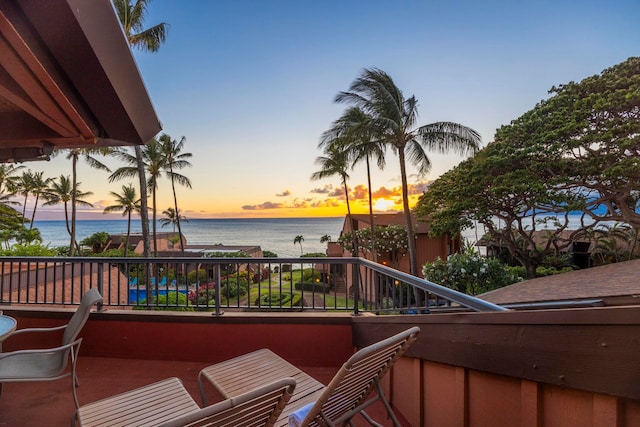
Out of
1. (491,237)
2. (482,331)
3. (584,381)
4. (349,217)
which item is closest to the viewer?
(584,381)

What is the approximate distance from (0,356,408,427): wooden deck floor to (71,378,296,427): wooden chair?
2.90ft

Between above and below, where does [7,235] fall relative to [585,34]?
below

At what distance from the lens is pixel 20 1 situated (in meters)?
1.55

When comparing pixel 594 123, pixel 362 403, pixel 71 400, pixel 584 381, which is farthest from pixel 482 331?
pixel 594 123

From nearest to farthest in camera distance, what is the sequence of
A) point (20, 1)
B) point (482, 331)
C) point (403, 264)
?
point (482, 331) < point (20, 1) < point (403, 264)

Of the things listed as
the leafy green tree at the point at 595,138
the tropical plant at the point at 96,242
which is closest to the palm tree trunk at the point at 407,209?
the leafy green tree at the point at 595,138

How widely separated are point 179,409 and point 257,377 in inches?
20.3

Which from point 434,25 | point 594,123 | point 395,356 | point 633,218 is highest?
point 434,25

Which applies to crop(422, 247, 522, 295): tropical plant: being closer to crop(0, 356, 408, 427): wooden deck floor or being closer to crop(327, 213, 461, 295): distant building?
crop(0, 356, 408, 427): wooden deck floor

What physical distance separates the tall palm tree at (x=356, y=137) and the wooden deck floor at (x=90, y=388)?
12.0 metres

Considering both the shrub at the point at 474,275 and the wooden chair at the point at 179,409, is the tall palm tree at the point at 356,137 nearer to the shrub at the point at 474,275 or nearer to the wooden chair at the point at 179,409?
the shrub at the point at 474,275

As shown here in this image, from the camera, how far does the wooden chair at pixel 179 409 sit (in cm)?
104

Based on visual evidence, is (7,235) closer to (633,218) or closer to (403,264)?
(403,264)

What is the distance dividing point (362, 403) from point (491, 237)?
13.5m
